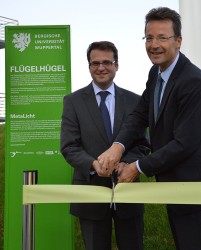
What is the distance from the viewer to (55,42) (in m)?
3.88

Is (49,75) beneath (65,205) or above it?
above

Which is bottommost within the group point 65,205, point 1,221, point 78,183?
point 1,221

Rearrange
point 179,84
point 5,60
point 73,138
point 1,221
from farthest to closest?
1. point 1,221
2. point 5,60
3. point 73,138
4. point 179,84

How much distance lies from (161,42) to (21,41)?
7.07ft

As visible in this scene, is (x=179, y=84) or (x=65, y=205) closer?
(x=179, y=84)

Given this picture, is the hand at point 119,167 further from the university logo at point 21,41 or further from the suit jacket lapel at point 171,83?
the university logo at point 21,41

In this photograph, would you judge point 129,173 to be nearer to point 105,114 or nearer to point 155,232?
point 105,114

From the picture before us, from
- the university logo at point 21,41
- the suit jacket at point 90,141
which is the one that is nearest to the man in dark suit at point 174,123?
the suit jacket at point 90,141

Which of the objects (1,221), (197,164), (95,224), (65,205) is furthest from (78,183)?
(1,221)

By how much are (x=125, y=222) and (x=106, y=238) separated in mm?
171

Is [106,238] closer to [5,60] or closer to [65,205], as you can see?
[65,205]

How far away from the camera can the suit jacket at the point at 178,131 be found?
6.55 feet

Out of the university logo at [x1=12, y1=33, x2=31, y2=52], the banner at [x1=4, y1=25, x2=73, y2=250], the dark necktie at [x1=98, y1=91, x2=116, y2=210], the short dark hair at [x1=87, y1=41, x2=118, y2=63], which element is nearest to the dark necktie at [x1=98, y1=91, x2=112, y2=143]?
the dark necktie at [x1=98, y1=91, x2=116, y2=210]

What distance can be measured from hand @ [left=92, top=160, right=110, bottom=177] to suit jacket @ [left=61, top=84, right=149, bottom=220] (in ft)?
0.47
